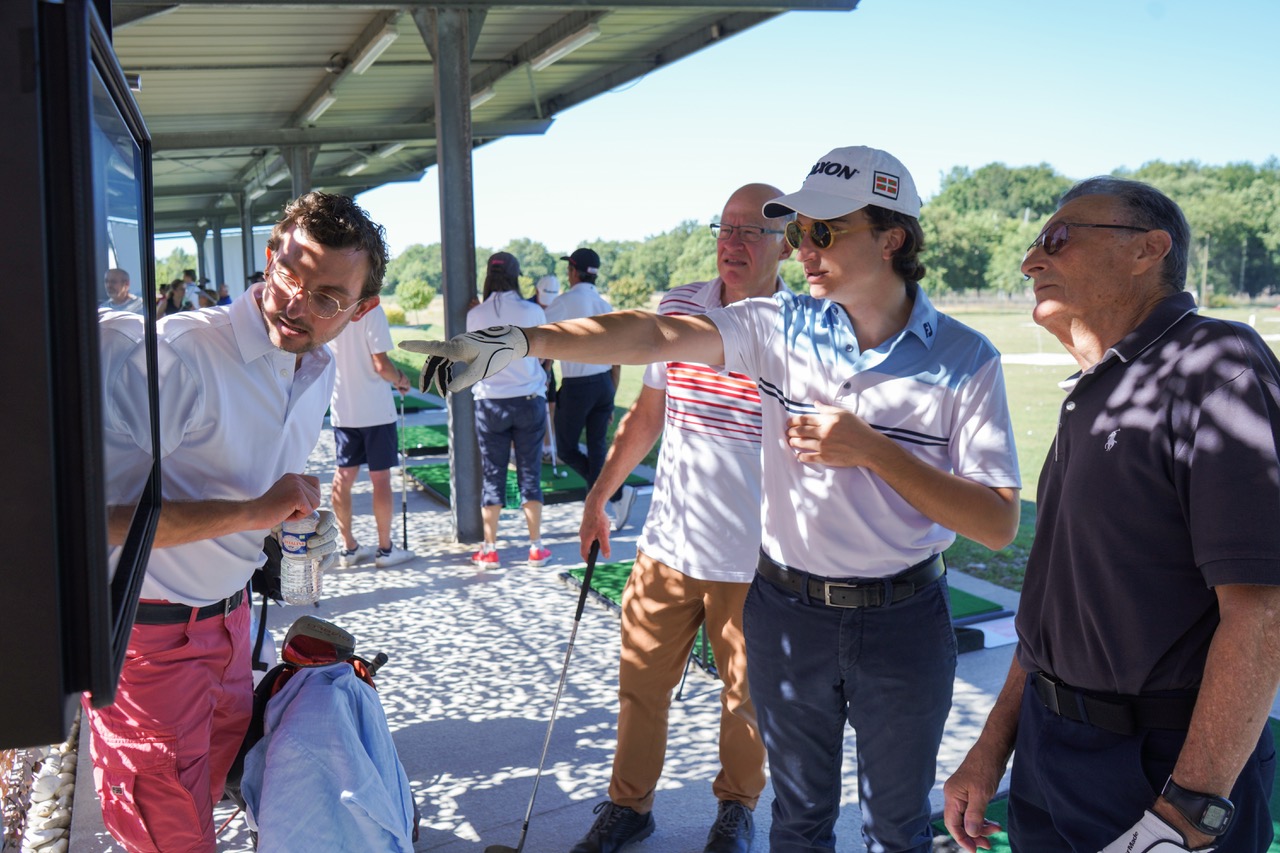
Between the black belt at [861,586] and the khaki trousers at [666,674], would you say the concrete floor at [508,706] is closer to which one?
the khaki trousers at [666,674]

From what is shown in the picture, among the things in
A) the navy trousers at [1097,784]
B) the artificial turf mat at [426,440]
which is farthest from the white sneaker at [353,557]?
the navy trousers at [1097,784]

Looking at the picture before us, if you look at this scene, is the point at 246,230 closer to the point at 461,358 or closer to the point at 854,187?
the point at 854,187

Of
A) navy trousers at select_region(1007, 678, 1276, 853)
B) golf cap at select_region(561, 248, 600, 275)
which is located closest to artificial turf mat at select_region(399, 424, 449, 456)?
golf cap at select_region(561, 248, 600, 275)

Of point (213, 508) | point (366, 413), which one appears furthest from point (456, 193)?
point (213, 508)

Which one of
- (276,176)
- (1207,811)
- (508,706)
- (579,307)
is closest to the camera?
(1207,811)

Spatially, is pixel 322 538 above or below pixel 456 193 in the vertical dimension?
below

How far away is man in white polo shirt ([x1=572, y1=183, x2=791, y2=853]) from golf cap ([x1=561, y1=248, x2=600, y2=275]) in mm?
4406

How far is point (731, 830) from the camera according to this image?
3.39 metres

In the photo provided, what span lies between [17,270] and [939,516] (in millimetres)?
1921

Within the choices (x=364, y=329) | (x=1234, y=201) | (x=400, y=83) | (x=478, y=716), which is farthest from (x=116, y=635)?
(x=1234, y=201)

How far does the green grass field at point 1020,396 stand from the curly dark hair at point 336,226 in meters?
0.21

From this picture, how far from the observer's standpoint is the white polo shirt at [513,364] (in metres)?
6.68

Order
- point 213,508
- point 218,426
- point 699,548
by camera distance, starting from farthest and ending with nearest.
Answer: point 699,548 → point 218,426 → point 213,508

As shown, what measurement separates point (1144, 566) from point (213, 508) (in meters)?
1.86
